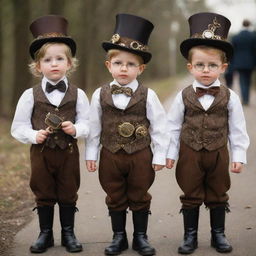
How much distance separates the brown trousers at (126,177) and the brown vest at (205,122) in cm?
40

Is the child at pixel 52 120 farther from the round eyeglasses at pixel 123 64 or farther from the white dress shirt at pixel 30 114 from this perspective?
the round eyeglasses at pixel 123 64

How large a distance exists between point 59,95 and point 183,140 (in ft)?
3.68

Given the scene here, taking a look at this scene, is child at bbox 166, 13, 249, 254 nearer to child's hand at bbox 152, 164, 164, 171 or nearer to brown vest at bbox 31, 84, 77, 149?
child's hand at bbox 152, 164, 164, 171

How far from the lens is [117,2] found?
973 inches

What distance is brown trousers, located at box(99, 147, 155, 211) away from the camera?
4.71 metres

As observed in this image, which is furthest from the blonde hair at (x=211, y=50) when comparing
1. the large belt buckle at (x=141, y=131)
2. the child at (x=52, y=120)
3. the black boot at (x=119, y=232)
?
the black boot at (x=119, y=232)

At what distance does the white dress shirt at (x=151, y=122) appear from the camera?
4656mm

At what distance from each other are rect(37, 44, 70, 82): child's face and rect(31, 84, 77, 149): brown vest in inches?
6.2

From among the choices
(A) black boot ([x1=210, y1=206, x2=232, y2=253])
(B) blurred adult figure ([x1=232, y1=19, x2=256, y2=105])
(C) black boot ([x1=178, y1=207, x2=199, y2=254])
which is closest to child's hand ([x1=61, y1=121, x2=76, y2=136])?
(C) black boot ([x1=178, y1=207, x2=199, y2=254])

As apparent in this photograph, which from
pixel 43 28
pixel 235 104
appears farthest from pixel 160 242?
pixel 43 28

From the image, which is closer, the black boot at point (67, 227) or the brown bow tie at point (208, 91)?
the brown bow tie at point (208, 91)

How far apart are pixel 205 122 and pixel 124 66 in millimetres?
819

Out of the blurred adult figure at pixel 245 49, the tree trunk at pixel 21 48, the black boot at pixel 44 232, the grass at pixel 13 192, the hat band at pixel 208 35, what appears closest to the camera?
the hat band at pixel 208 35

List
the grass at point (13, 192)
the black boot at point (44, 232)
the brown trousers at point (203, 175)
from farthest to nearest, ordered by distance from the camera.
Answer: the grass at point (13, 192) → the black boot at point (44, 232) → the brown trousers at point (203, 175)
